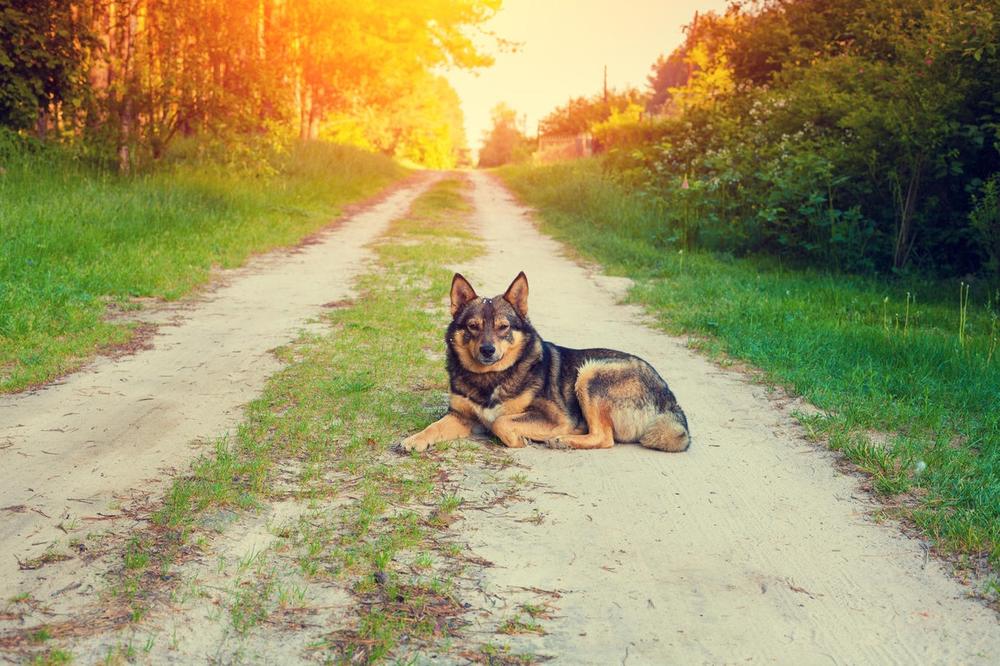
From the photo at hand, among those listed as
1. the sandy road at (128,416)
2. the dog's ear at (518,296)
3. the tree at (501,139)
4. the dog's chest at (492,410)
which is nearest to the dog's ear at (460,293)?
the dog's ear at (518,296)

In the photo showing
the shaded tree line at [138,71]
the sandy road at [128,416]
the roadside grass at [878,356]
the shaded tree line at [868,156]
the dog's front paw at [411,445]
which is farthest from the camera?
the shaded tree line at [138,71]

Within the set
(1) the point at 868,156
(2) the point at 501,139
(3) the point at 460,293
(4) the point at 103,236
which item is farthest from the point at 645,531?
(2) the point at 501,139

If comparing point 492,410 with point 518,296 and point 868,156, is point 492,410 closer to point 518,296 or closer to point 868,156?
point 518,296

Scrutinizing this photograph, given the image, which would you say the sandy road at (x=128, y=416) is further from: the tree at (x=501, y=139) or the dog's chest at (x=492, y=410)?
the tree at (x=501, y=139)

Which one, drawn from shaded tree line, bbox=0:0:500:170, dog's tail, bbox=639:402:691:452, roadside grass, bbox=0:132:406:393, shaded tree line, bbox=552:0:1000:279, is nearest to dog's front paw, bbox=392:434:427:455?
dog's tail, bbox=639:402:691:452

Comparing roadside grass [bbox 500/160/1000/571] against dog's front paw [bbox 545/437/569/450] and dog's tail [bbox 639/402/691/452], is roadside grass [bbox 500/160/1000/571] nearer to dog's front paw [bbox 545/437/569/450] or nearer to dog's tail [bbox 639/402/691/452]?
dog's tail [bbox 639/402/691/452]

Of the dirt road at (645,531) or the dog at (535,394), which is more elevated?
the dog at (535,394)

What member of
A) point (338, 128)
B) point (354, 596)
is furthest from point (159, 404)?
point (338, 128)

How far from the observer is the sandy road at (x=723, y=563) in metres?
3.44

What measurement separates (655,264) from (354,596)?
36.1ft

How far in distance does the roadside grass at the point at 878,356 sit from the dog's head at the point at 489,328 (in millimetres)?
1557

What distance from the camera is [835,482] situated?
208 inches

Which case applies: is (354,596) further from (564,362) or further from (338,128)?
(338,128)

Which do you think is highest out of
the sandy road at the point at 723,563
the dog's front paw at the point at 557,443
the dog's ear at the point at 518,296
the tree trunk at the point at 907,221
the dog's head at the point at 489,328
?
the tree trunk at the point at 907,221
